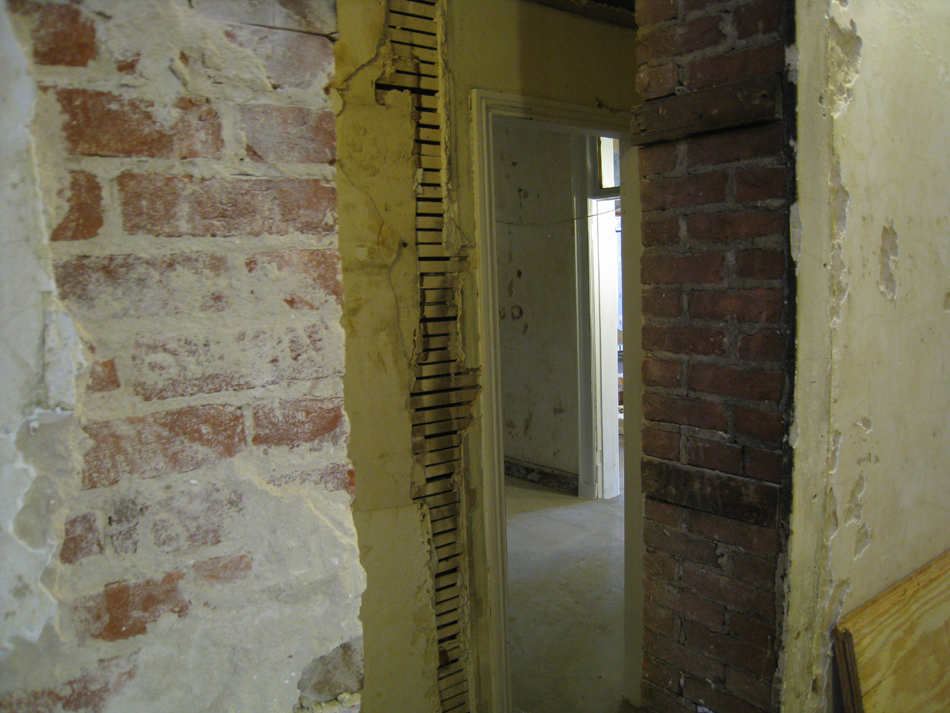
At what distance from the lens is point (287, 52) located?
0.76 metres

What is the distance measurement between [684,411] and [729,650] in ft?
1.78

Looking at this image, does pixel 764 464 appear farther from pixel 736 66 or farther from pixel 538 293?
pixel 538 293

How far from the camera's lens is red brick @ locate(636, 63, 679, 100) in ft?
4.70

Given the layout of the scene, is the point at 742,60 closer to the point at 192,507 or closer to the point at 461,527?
the point at 192,507

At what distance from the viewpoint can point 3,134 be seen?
65 cm

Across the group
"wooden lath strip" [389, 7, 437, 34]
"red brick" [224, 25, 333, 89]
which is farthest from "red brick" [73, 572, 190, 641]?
"wooden lath strip" [389, 7, 437, 34]

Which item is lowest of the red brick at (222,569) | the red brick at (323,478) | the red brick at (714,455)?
the red brick at (714,455)

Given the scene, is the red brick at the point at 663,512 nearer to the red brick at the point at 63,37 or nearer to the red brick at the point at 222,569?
the red brick at the point at 222,569

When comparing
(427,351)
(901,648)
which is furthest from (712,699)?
(427,351)

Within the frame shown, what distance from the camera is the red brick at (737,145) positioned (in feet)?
4.21

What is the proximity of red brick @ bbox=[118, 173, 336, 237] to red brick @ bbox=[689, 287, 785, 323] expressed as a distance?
0.93 metres

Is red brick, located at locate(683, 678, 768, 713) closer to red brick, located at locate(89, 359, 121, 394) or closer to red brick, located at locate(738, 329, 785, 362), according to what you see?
red brick, located at locate(738, 329, 785, 362)

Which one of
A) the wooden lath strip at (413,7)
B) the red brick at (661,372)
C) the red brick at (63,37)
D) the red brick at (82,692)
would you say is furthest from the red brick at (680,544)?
the wooden lath strip at (413,7)

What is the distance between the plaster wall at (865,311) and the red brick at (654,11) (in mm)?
281
